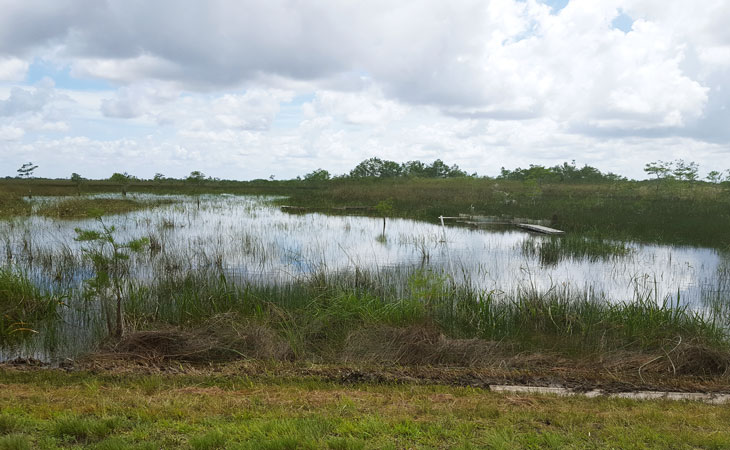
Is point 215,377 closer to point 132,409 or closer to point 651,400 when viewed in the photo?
point 132,409

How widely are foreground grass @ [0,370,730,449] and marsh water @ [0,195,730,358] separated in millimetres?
4636

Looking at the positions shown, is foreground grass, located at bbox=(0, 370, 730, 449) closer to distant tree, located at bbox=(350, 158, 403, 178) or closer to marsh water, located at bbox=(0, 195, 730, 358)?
marsh water, located at bbox=(0, 195, 730, 358)

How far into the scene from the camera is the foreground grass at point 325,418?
11.8ft

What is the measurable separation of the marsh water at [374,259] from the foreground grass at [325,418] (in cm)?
464

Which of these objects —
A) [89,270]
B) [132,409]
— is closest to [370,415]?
[132,409]

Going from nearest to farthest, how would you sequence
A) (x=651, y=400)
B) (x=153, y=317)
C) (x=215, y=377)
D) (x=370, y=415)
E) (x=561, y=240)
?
(x=370, y=415) < (x=651, y=400) < (x=215, y=377) < (x=153, y=317) < (x=561, y=240)

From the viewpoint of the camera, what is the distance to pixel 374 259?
14336 millimetres

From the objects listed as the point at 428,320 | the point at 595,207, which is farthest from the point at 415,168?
the point at 428,320

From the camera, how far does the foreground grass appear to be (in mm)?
3600

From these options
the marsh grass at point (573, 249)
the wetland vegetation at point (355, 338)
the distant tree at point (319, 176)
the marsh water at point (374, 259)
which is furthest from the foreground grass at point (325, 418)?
the distant tree at point (319, 176)

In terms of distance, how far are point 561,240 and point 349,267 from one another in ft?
29.3

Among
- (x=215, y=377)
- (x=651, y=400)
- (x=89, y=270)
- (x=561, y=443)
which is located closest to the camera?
(x=561, y=443)

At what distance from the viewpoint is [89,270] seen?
1241 centimetres

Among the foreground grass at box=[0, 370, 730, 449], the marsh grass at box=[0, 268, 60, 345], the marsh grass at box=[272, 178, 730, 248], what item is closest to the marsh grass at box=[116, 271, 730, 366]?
the marsh grass at box=[0, 268, 60, 345]
